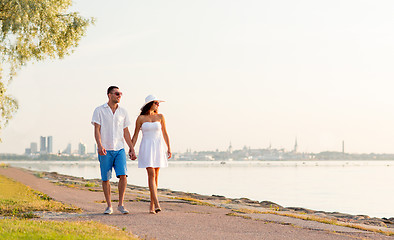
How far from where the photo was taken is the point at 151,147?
39.5 ft

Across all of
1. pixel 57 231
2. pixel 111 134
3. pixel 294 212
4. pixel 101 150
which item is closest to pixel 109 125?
pixel 111 134

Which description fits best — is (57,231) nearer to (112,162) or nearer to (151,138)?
(112,162)

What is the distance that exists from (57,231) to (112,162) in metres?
3.07

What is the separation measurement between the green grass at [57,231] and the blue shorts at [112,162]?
75.2 inches

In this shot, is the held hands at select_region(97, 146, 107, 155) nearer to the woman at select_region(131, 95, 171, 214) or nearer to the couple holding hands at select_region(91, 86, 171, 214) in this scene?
the couple holding hands at select_region(91, 86, 171, 214)

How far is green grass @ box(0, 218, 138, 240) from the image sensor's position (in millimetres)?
8438

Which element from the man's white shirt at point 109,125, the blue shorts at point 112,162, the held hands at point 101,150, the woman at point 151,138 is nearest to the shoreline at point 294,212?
the woman at point 151,138

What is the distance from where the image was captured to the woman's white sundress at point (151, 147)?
12.0 meters

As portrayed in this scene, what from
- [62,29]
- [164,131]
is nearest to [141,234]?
[164,131]

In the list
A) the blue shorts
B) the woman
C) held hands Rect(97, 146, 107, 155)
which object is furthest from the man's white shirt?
the woman

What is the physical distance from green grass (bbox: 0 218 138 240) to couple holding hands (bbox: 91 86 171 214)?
2.06m

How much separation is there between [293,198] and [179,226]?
1271 inches

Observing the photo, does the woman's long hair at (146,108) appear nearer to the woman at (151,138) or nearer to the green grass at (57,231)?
the woman at (151,138)

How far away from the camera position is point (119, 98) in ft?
38.9
